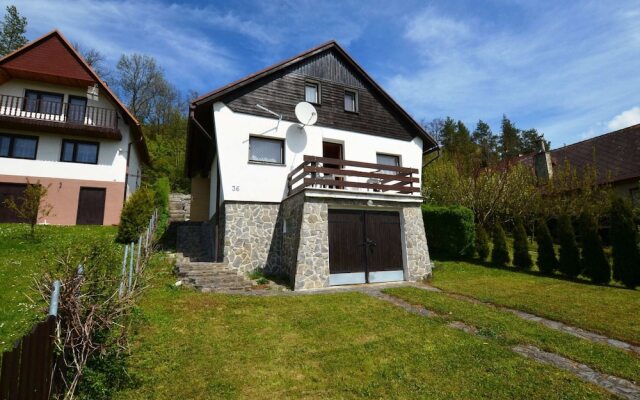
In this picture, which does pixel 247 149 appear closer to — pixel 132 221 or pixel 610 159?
pixel 132 221

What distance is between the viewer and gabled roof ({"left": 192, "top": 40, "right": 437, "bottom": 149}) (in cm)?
1156

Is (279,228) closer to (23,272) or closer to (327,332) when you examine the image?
(327,332)

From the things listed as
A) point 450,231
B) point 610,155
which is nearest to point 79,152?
point 450,231

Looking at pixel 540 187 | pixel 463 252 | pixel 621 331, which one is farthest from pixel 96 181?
pixel 540 187

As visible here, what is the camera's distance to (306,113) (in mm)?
12641

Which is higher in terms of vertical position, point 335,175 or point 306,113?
point 306,113

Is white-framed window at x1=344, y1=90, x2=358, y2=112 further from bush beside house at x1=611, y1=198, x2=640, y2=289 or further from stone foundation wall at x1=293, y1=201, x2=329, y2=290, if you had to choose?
bush beside house at x1=611, y1=198, x2=640, y2=289

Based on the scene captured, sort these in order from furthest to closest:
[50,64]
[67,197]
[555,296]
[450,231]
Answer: [67,197], [50,64], [450,231], [555,296]

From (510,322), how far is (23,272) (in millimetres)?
12483

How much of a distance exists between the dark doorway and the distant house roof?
30.4 metres

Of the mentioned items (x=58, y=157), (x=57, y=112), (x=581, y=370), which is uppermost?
(x=57, y=112)

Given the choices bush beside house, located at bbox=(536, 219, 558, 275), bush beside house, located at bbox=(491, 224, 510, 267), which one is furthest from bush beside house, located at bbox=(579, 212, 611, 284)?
bush beside house, located at bbox=(491, 224, 510, 267)

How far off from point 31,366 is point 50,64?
21241mm

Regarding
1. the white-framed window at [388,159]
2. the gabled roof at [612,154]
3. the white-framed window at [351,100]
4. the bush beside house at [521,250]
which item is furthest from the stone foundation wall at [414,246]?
the gabled roof at [612,154]
